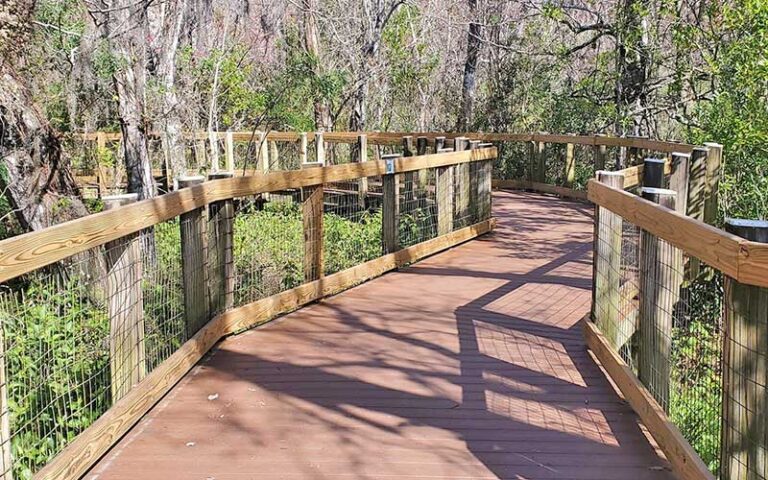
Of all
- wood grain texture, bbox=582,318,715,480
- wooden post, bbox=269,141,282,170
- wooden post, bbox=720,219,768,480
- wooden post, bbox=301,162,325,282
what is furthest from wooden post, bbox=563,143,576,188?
wooden post, bbox=720,219,768,480

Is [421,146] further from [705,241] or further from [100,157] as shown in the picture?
[705,241]

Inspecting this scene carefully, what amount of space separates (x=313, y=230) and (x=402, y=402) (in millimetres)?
2578

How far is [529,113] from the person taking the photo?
782 inches

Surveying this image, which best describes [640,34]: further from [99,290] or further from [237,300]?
[99,290]

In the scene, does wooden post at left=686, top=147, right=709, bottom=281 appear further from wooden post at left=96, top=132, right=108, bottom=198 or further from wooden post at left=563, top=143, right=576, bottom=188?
wooden post at left=96, top=132, right=108, bottom=198

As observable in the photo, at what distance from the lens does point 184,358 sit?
15.8 feet

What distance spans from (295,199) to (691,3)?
6.82 metres

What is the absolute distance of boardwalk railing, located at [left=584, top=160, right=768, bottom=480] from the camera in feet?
9.11

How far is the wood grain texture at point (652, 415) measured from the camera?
323 cm

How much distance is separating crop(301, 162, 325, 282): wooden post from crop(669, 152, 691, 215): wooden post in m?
2.82

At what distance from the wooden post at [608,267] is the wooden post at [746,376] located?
7.22 feet

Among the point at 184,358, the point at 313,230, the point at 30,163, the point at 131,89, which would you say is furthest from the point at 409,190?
the point at 131,89

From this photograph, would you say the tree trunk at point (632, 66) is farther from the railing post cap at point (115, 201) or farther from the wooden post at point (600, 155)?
the railing post cap at point (115, 201)

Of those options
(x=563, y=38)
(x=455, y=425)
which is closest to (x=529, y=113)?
(x=563, y=38)
